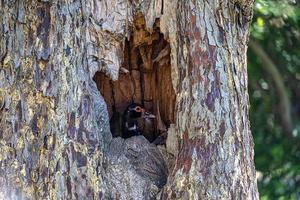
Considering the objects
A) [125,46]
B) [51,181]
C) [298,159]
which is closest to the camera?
[51,181]

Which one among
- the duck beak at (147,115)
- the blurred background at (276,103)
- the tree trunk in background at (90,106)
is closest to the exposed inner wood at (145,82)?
the duck beak at (147,115)

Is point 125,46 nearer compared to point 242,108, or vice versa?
point 242,108

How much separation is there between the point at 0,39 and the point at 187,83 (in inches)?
39.6

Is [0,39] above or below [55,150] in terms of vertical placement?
above

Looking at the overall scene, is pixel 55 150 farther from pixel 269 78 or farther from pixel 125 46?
pixel 269 78

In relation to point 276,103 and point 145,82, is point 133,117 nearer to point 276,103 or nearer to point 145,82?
point 145,82

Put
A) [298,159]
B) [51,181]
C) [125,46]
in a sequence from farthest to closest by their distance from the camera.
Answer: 1. [298,159]
2. [125,46]
3. [51,181]

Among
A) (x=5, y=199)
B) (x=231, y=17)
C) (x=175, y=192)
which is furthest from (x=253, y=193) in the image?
(x=5, y=199)

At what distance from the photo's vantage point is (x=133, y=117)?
218 inches

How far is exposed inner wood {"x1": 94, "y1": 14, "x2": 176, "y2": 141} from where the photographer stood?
5.07m

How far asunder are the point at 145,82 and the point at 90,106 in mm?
869

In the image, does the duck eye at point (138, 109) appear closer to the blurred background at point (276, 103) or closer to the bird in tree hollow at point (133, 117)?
the bird in tree hollow at point (133, 117)

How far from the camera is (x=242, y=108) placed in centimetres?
468

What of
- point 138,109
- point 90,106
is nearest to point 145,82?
point 138,109
